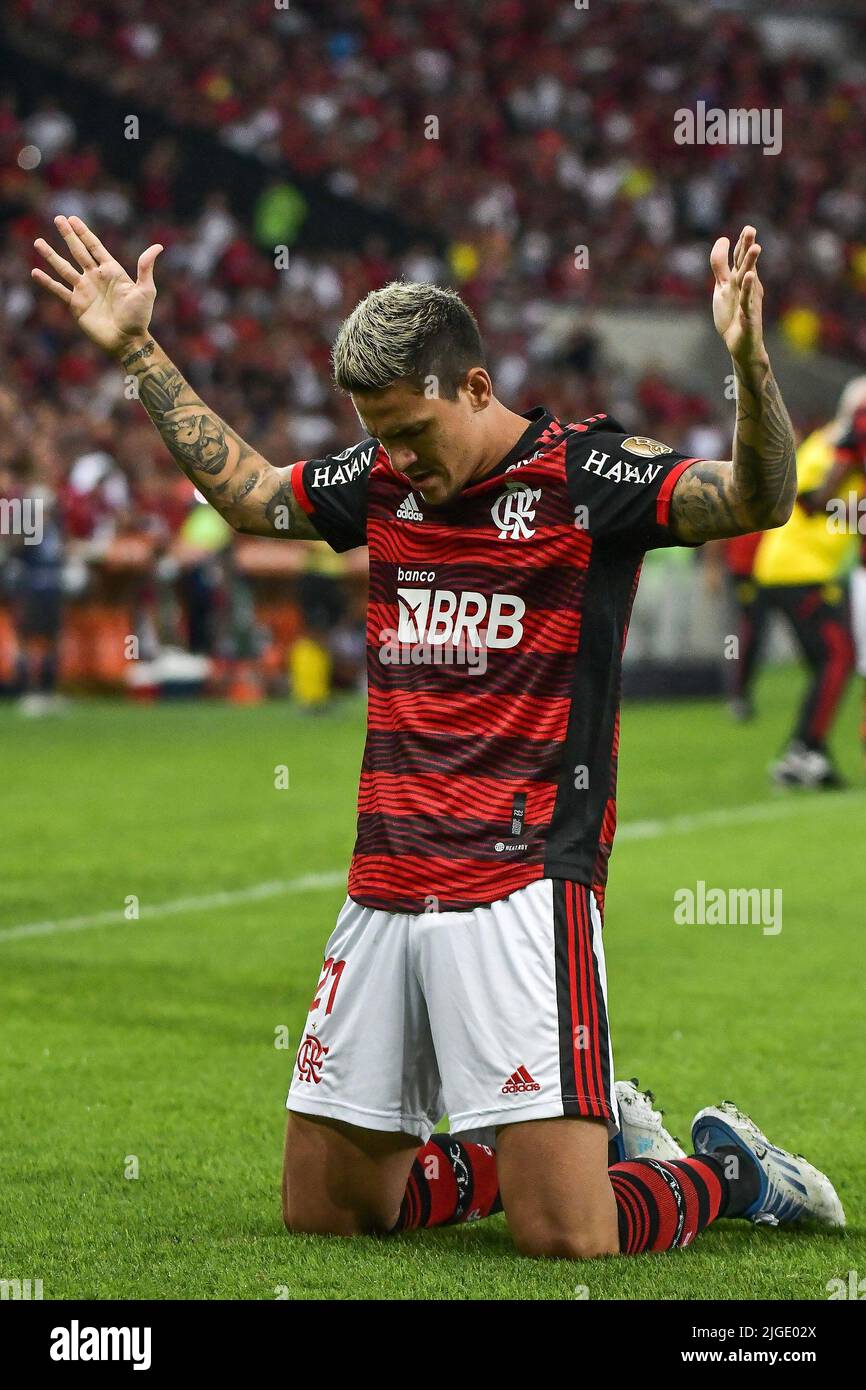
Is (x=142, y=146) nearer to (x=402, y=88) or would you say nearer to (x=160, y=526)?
(x=402, y=88)

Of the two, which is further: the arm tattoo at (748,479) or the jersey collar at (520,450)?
the jersey collar at (520,450)

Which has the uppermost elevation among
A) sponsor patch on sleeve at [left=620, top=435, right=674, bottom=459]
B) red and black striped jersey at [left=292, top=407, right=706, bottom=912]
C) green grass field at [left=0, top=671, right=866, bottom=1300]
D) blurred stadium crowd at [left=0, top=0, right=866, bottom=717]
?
blurred stadium crowd at [left=0, top=0, right=866, bottom=717]

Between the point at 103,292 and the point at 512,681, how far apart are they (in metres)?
1.20

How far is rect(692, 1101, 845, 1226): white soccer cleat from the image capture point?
4.54 metres

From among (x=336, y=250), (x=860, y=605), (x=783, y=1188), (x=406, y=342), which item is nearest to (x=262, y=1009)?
(x=783, y=1188)

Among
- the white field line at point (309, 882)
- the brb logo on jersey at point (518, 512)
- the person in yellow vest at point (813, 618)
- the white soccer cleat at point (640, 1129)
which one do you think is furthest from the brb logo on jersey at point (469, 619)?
the person in yellow vest at point (813, 618)

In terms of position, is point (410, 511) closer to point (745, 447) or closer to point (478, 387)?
point (478, 387)

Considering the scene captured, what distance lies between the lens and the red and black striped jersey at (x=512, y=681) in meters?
4.25

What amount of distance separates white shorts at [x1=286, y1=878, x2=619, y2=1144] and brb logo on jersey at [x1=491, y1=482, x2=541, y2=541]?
27.2 inches

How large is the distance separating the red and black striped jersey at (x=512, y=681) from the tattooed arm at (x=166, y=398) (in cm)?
41

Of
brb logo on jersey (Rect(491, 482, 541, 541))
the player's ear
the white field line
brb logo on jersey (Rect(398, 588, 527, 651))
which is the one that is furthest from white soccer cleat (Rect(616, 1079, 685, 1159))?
the white field line

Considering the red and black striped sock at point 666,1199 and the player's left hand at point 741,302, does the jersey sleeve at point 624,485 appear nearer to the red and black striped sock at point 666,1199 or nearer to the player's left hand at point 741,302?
the player's left hand at point 741,302

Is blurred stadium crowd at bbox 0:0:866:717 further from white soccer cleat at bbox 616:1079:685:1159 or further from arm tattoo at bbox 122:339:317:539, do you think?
white soccer cleat at bbox 616:1079:685:1159

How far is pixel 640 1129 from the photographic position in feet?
15.3
